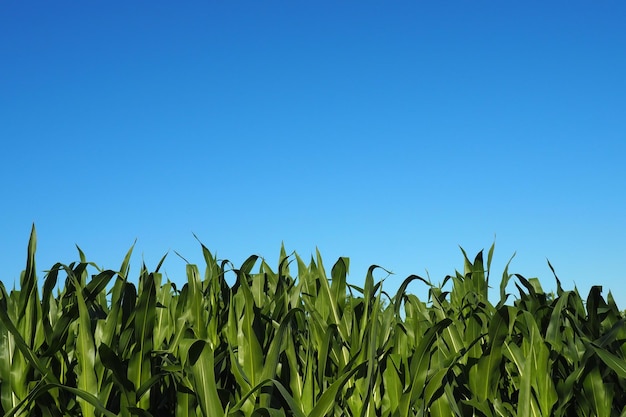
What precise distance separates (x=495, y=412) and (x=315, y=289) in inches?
37.1

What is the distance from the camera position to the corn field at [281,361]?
1694 millimetres

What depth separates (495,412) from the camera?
6.31 feet

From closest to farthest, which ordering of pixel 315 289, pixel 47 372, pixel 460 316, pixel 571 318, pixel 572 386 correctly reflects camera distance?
pixel 47 372 < pixel 572 386 < pixel 571 318 < pixel 315 289 < pixel 460 316

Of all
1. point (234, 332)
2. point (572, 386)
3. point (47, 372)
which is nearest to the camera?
point (47, 372)

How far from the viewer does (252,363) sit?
5.85 ft

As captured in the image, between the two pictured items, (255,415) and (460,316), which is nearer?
(255,415)

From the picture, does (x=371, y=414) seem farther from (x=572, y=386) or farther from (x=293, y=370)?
(x=572, y=386)

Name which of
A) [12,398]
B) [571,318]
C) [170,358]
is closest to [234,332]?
[170,358]

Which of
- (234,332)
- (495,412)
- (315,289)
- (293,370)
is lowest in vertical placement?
(495,412)

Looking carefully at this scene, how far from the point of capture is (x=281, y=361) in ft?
6.70

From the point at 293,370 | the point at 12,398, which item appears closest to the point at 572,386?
the point at 293,370

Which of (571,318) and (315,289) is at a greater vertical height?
(315,289)

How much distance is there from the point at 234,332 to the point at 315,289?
0.65m

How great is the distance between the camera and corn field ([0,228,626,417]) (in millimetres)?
1694
